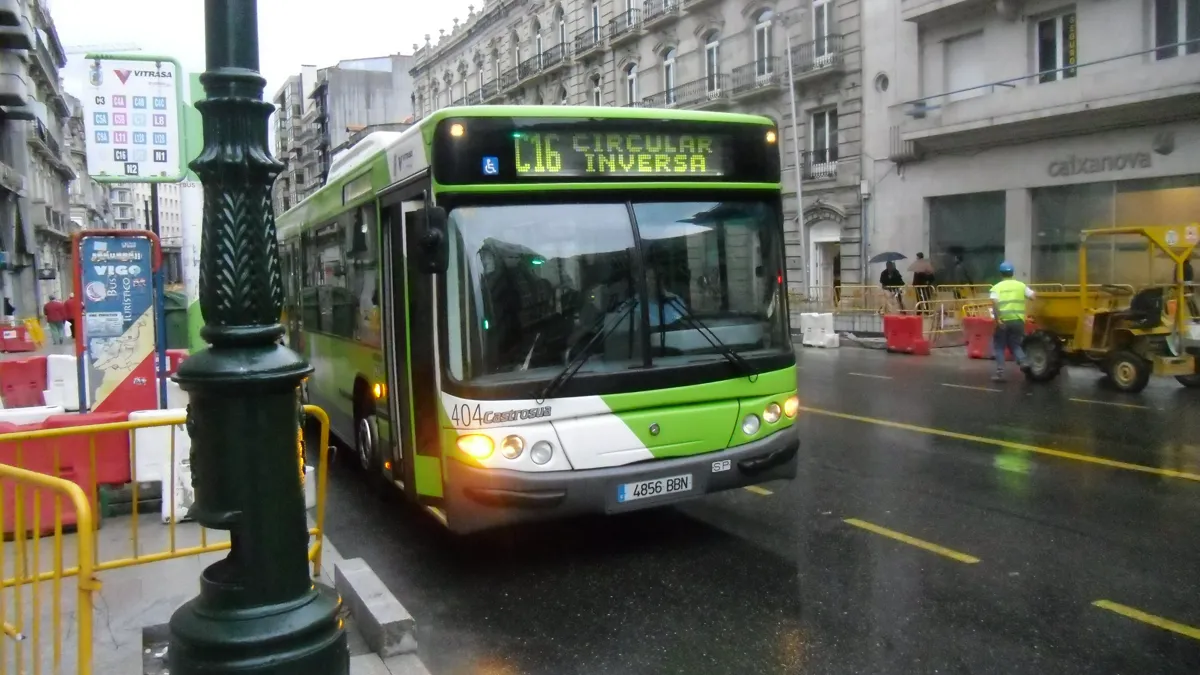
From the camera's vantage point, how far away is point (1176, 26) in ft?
68.7

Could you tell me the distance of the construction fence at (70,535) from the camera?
368 centimetres

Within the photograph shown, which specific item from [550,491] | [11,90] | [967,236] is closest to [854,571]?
[550,491]

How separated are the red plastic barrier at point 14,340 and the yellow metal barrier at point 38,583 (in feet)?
96.3

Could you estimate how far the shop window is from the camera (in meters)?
25.2

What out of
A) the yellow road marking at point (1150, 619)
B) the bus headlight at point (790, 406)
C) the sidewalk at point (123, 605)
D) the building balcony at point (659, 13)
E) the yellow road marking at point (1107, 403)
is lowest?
the yellow road marking at point (1150, 619)

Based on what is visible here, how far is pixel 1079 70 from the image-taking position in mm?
22750

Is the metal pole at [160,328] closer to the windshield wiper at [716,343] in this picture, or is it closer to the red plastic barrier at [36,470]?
the red plastic barrier at [36,470]

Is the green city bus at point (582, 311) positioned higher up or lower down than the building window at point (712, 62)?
lower down

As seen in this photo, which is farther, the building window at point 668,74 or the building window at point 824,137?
the building window at point 668,74

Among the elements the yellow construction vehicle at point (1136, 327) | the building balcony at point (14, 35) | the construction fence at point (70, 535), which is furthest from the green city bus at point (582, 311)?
the building balcony at point (14, 35)

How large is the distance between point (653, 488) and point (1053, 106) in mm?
19867

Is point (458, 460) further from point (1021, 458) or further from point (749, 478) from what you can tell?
point (1021, 458)

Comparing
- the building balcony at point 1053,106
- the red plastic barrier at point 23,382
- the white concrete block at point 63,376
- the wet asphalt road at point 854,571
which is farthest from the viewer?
the building balcony at point 1053,106

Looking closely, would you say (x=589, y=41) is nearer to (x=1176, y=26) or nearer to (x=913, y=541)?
(x=1176, y=26)
